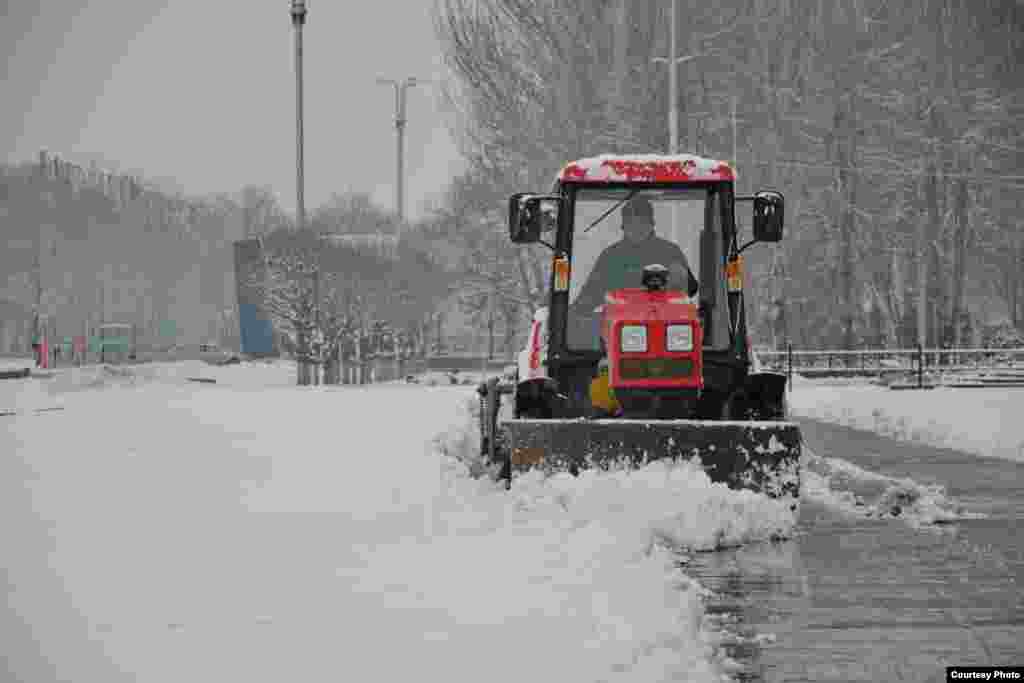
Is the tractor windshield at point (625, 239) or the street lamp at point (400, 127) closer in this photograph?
the tractor windshield at point (625, 239)

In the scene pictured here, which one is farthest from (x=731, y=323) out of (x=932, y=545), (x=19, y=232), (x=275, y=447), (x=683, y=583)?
(x=19, y=232)

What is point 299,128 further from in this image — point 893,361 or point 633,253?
point 633,253

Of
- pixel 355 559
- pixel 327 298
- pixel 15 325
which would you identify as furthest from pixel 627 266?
pixel 15 325

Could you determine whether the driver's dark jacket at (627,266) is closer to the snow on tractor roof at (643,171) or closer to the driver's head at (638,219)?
the driver's head at (638,219)

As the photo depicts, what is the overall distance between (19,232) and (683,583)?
6706 cm

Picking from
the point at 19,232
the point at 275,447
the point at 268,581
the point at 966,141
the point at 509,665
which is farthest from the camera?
the point at 19,232

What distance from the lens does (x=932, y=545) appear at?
858 cm

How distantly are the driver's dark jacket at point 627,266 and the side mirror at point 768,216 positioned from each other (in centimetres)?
71

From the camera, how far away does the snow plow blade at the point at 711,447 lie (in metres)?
8.75

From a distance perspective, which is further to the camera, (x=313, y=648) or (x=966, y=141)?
(x=966, y=141)

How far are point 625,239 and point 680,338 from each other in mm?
1451

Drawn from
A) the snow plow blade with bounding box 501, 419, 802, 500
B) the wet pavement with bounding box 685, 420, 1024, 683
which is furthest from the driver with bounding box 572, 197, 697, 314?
the wet pavement with bounding box 685, 420, 1024, 683

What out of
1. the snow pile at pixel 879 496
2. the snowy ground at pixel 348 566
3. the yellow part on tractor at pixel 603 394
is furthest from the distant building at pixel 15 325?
the yellow part on tractor at pixel 603 394

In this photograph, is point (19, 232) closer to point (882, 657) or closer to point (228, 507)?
point (228, 507)
